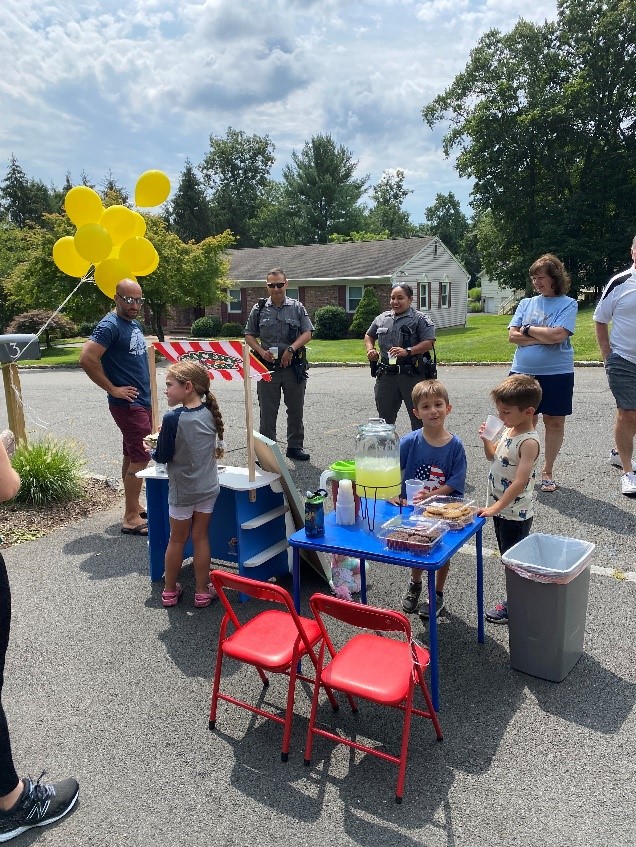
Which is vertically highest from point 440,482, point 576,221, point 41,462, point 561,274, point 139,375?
point 576,221

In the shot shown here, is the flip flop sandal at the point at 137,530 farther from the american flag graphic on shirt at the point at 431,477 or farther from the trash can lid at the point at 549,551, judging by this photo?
the trash can lid at the point at 549,551

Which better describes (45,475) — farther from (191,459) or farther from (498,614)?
(498,614)

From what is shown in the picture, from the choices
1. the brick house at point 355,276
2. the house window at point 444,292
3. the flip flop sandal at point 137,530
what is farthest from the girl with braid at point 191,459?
the house window at point 444,292

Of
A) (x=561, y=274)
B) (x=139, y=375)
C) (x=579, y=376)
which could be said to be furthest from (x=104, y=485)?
(x=579, y=376)

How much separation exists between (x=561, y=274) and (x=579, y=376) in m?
7.92

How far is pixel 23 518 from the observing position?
5.83m

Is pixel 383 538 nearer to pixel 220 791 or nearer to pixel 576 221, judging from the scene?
pixel 220 791

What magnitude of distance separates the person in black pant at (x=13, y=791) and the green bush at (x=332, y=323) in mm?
25099

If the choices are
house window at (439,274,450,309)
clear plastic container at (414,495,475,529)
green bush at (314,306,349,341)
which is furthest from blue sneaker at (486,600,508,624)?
house window at (439,274,450,309)

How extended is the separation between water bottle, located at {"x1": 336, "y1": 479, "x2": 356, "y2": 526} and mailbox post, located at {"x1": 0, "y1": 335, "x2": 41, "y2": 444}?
367cm

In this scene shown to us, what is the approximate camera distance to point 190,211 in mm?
53844

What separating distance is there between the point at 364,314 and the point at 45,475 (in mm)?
22044

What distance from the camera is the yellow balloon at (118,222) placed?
A: 5.50 meters

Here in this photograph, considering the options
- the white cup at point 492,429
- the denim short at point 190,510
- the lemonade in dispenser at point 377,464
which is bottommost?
the denim short at point 190,510
